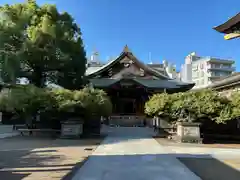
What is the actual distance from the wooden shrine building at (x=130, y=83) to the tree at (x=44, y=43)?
852cm

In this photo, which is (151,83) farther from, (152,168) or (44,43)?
(152,168)

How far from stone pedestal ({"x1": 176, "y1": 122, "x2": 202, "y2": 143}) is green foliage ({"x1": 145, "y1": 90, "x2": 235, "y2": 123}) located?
0.50 meters

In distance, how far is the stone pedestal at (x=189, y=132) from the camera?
44.4 feet

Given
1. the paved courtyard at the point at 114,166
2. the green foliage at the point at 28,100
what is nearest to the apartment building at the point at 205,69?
the green foliage at the point at 28,100

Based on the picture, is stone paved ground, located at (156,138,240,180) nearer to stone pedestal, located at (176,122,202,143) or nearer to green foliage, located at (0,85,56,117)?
stone pedestal, located at (176,122,202,143)

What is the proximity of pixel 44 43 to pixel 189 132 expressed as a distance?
11828mm

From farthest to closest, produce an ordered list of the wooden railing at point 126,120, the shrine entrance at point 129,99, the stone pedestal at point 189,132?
the shrine entrance at point 129,99 < the wooden railing at point 126,120 < the stone pedestal at point 189,132

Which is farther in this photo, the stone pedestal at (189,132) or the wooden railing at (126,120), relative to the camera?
the wooden railing at (126,120)

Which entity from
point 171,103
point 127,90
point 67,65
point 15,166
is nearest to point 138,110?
point 127,90

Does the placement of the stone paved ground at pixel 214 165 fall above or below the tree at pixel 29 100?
below

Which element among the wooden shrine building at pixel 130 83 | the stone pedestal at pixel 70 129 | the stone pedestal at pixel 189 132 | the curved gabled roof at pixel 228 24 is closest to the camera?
the curved gabled roof at pixel 228 24

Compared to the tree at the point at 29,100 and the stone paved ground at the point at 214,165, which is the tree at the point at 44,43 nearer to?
the tree at the point at 29,100

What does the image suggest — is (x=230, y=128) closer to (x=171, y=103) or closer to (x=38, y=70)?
(x=171, y=103)

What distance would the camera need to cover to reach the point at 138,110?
31281 mm
